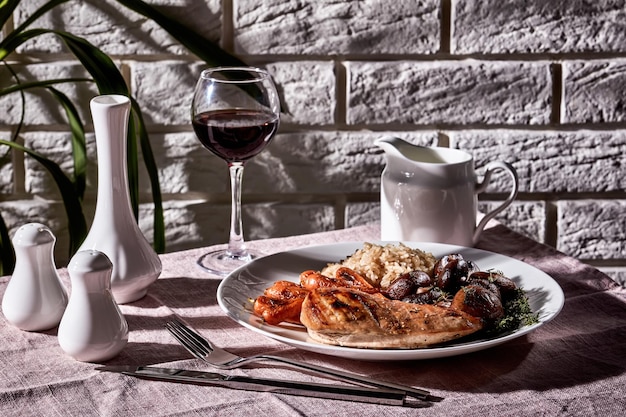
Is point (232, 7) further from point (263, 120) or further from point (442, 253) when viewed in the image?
point (442, 253)

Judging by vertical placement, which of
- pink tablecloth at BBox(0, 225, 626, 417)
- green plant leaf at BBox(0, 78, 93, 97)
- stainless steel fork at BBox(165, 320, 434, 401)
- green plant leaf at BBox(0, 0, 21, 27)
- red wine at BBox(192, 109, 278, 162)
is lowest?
pink tablecloth at BBox(0, 225, 626, 417)

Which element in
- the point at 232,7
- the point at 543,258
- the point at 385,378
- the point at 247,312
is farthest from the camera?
the point at 232,7

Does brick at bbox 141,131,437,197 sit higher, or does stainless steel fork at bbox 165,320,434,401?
brick at bbox 141,131,437,197

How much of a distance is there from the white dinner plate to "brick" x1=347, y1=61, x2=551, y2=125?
0.61 metres

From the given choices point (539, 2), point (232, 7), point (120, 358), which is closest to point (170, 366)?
point (120, 358)

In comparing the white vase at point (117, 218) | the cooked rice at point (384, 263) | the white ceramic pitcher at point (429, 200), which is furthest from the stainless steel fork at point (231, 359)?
the white ceramic pitcher at point (429, 200)

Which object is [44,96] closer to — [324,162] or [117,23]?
[117,23]

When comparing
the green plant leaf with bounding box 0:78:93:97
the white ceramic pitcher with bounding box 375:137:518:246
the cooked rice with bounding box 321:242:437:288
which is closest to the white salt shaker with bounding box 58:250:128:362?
the cooked rice with bounding box 321:242:437:288

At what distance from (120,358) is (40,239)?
0.57 ft

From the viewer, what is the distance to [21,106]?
1.71m

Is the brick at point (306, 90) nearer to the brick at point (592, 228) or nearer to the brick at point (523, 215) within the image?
the brick at point (523, 215)

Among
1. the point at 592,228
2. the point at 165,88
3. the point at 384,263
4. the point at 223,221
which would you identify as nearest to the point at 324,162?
the point at 223,221

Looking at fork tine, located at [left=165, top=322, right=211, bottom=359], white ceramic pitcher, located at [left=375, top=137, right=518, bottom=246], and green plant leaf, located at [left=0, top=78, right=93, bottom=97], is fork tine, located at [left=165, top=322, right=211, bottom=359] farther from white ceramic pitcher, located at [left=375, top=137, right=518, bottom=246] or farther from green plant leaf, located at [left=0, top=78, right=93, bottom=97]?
green plant leaf, located at [left=0, top=78, right=93, bottom=97]

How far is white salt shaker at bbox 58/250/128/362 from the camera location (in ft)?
2.96
